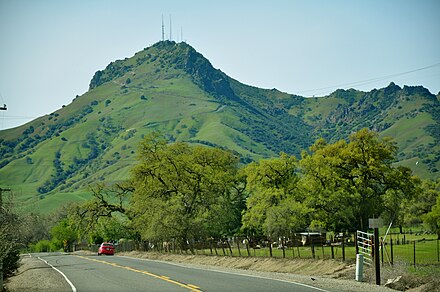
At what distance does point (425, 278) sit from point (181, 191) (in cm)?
4286

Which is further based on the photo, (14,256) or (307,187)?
(307,187)

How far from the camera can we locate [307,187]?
7250cm

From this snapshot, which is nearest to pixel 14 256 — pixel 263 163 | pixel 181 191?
pixel 181 191

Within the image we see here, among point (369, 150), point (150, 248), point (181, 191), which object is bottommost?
point (150, 248)

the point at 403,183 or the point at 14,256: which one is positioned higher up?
the point at 403,183

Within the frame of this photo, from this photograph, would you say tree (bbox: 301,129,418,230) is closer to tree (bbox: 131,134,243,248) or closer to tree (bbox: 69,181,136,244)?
tree (bbox: 131,134,243,248)

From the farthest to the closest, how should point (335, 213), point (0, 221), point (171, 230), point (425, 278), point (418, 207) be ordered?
point (418, 207) < point (335, 213) < point (171, 230) < point (0, 221) < point (425, 278)

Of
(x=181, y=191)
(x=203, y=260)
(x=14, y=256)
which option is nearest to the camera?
(x=14, y=256)

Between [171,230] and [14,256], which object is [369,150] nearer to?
[171,230]

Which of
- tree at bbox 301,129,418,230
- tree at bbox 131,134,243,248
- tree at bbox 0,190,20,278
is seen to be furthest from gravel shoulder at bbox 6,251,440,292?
tree at bbox 301,129,418,230

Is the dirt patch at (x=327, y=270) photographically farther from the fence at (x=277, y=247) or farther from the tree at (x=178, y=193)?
the tree at (x=178, y=193)

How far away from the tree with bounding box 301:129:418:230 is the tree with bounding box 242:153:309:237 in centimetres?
217

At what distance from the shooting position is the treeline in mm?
64000

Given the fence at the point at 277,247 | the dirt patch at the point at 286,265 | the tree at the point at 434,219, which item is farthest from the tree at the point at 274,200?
the tree at the point at 434,219
